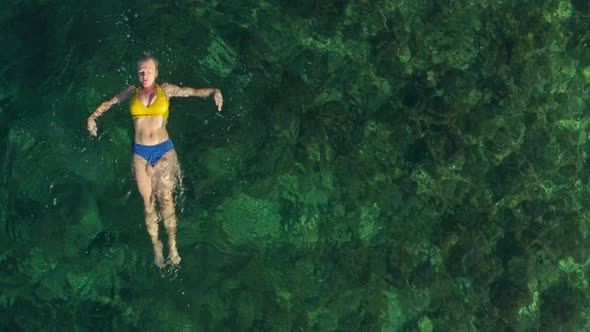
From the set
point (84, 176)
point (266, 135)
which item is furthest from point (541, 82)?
point (84, 176)

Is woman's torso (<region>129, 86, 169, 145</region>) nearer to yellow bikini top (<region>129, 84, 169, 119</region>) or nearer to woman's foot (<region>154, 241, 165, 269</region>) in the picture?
yellow bikini top (<region>129, 84, 169, 119</region>)

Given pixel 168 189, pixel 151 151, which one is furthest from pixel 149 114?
pixel 168 189

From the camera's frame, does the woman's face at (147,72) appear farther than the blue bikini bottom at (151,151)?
No

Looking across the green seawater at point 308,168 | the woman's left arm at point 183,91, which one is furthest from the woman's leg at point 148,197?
the woman's left arm at point 183,91

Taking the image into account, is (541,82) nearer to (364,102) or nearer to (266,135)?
(364,102)

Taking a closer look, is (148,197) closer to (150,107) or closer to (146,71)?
(150,107)

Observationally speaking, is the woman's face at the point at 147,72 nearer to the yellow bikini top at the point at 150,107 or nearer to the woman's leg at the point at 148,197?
the yellow bikini top at the point at 150,107
